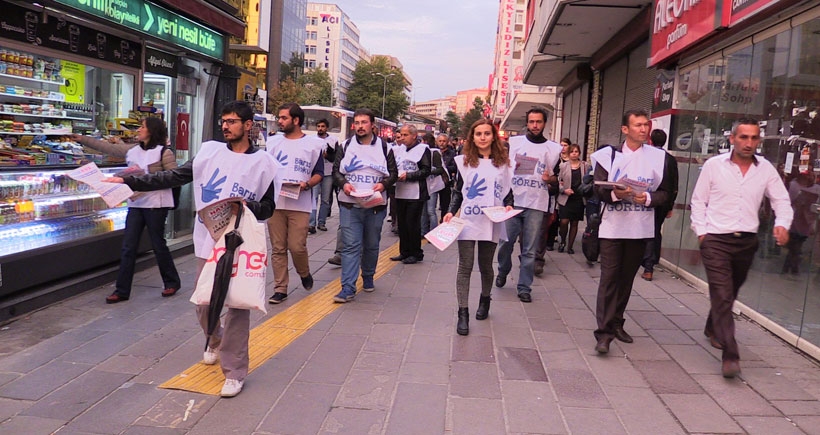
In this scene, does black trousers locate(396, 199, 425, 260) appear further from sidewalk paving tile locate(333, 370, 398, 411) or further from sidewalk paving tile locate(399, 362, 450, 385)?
sidewalk paving tile locate(333, 370, 398, 411)

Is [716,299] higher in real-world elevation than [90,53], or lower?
lower

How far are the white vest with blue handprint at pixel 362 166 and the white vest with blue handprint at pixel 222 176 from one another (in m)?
2.25

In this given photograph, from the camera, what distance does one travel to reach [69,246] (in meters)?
6.25

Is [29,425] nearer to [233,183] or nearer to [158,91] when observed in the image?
[233,183]

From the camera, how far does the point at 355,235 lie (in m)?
6.50

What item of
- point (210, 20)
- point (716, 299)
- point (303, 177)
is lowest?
point (716, 299)

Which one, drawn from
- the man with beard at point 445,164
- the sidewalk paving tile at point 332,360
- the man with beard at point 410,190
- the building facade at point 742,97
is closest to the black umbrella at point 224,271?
the sidewalk paving tile at point 332,360

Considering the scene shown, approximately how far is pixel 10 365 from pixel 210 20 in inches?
228

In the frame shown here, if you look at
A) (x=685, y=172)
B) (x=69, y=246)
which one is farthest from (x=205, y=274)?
(x=685, y=172)

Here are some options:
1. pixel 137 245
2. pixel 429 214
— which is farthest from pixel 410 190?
pixel 137 245

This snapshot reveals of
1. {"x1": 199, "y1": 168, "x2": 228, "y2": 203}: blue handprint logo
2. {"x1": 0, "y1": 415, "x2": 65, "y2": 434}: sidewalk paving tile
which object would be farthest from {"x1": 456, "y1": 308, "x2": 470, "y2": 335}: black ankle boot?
{"x1": 0, "y1": 415, "x2": 65, "y2": 434}: sidewalk paving tile

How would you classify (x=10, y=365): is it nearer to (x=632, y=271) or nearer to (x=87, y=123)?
(x=87, y=123)

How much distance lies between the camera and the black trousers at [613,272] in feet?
16.6

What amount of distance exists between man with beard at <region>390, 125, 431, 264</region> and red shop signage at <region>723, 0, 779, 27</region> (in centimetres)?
364
